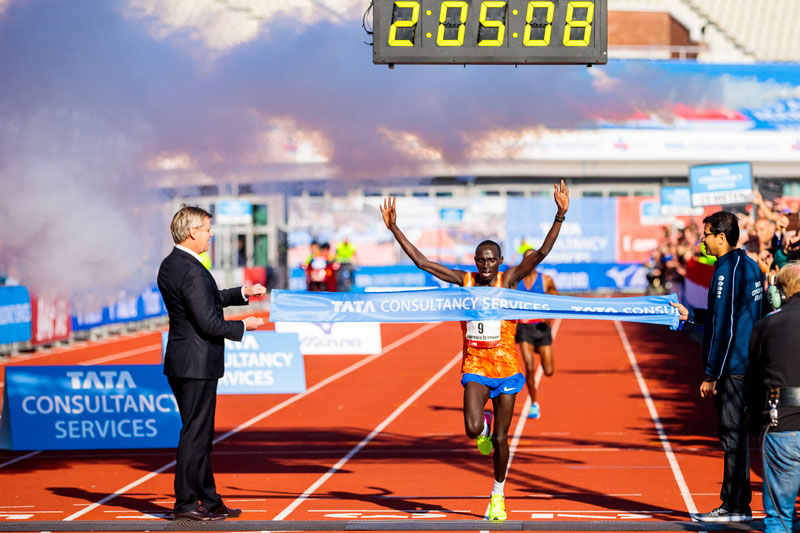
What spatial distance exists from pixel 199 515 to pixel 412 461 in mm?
3383

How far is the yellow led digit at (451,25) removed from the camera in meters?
10.2

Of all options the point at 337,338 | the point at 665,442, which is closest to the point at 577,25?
the point at 665,442

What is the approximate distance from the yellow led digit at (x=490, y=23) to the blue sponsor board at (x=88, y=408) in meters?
4.65

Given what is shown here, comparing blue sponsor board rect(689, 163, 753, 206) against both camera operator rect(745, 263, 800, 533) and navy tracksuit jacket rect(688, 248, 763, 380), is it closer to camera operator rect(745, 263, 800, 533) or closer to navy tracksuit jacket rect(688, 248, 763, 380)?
navy tracksuit jacket rect(688, 248, 763, 380)

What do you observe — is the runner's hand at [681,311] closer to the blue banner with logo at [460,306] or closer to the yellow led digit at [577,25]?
the blue banner with logo at [460,306]

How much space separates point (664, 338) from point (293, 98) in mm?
14589

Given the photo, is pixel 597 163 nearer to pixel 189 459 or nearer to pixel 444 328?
pixel 444 328

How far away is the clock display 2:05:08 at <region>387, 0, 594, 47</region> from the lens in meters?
10.2

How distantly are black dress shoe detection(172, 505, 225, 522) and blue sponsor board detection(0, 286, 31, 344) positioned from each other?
12.8 metres

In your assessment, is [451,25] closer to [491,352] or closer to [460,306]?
[460,306]

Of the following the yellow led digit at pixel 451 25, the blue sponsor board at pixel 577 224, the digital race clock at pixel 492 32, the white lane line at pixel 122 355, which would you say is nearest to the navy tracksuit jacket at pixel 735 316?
the digital race clock at pixel 492 32

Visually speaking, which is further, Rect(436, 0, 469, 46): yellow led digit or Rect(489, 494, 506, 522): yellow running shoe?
Rect(436, 0, 469, 46): yellow led digit

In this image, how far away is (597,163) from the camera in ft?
162

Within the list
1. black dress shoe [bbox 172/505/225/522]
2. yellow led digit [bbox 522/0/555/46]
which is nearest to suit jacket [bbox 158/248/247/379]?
black dress shoe [bbox 172/505/225/522]
